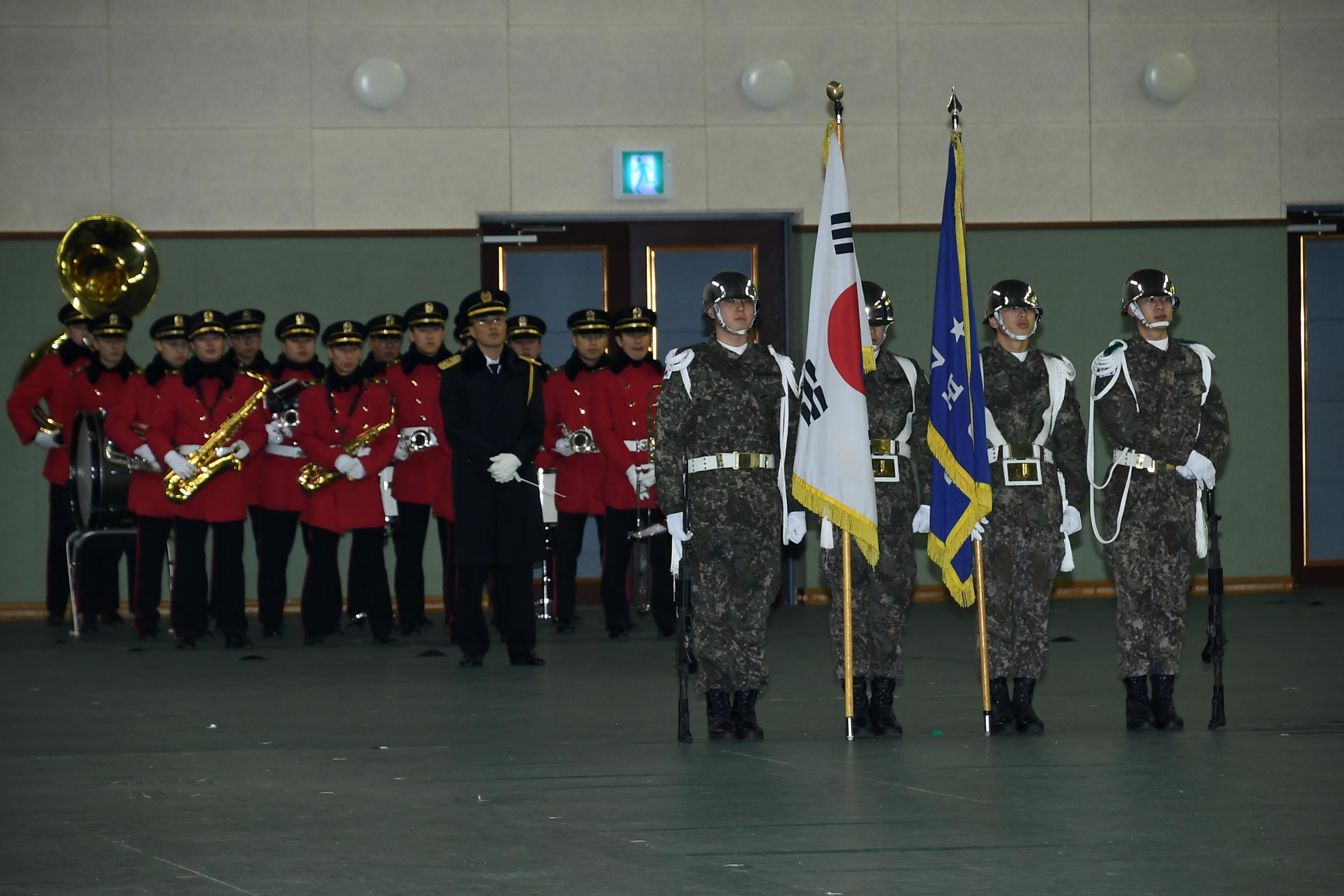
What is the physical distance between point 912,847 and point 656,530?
5.98 m

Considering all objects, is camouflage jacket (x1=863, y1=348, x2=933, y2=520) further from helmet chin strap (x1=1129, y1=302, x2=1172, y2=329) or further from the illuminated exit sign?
the illuminated exit sign

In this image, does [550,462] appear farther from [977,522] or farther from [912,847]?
[912,847]

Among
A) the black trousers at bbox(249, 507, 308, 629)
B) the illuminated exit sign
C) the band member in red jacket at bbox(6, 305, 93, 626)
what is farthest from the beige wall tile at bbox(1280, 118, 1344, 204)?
the band member in red jacket at bbox(6, 305, 93, 626)

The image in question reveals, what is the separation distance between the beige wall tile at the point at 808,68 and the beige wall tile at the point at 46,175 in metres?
4.68

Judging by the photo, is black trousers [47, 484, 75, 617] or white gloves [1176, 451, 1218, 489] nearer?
white gloves [1176, 451, 1218, 489]

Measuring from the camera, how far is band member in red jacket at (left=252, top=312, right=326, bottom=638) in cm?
1116

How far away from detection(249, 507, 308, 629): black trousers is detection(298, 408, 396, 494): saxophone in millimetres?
505

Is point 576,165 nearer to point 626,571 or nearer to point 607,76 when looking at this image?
point 607,76

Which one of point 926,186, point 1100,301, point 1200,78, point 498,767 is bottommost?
point 498,767

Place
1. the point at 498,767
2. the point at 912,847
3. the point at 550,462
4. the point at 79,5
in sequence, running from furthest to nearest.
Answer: the point at 79,5 → the point at 550,462 → the point at 498,767 → the point at 912,847

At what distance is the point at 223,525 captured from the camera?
1082 cm

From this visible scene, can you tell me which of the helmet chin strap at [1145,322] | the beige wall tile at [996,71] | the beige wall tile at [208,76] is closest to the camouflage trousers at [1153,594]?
the helmet chin strap at [1145,322]

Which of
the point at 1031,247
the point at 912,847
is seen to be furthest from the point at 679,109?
the point at 912,847

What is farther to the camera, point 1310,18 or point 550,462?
point 1310,18
